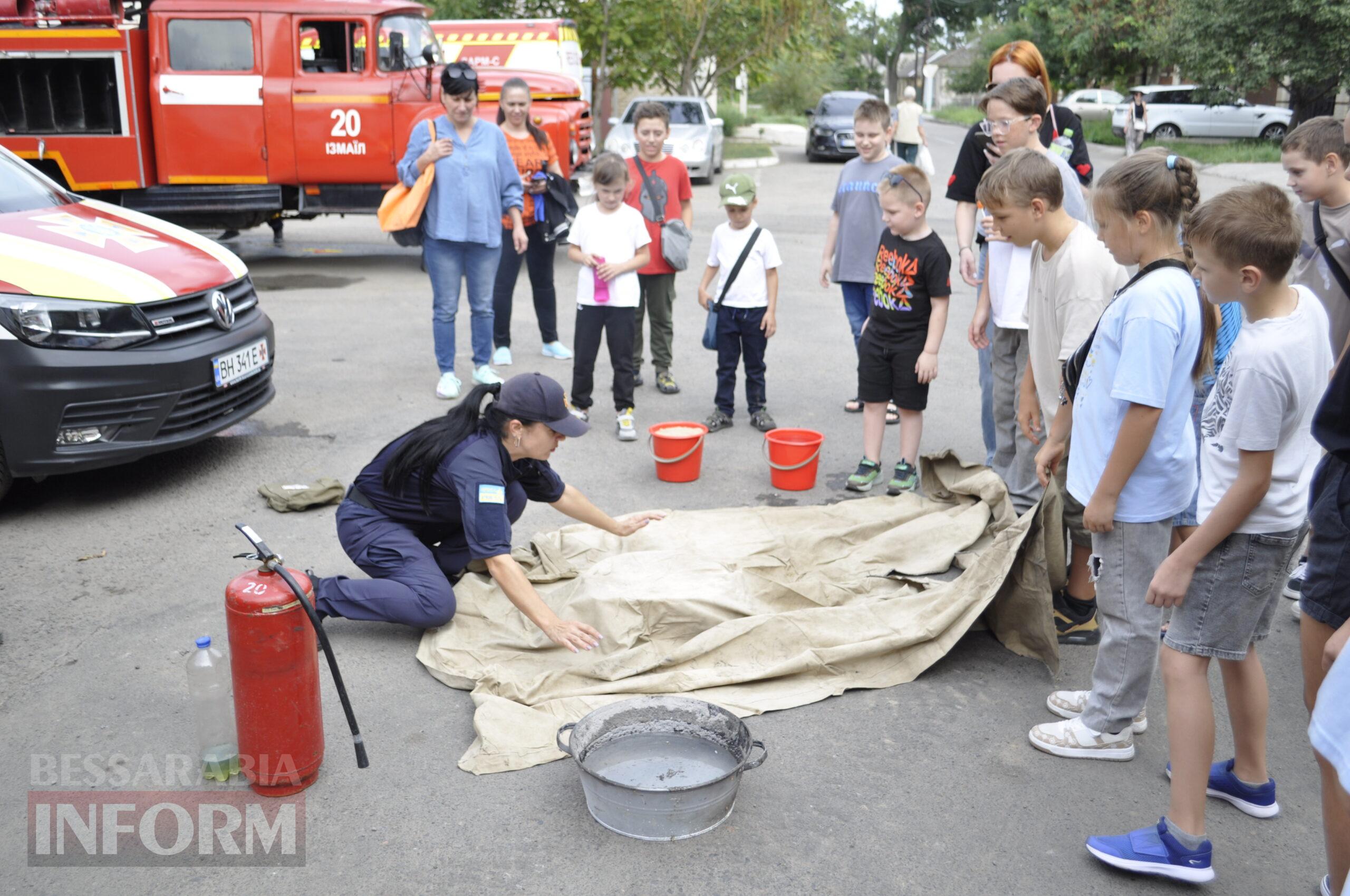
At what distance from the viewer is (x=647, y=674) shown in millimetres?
3852

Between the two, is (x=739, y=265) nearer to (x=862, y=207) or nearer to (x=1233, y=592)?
(x=862, y=207)

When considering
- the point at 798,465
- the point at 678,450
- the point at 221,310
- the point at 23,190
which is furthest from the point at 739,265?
the point at 23,190

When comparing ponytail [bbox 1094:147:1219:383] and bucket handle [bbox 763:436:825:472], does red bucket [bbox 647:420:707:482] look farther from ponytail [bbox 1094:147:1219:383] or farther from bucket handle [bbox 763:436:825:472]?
ponytail [bbox 1094:147:1219:383]

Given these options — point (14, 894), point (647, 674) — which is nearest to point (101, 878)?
point (14, 894)

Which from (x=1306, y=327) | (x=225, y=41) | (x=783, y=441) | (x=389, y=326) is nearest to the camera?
(x=1306, y=327)

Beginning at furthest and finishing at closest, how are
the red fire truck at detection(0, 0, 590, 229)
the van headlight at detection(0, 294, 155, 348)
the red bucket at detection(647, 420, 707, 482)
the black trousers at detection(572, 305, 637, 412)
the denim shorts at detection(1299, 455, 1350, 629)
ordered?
the red fire truck at detection(0, 0, 590, 229) < the black trousers at detection(572, 305, 637, 412) < the red bucket at detection(647, 420, 707, 482) < the van headlight at detection(0, 294, 155, 348) < the denim shorts at detection(1299, 455, 1350, 629)

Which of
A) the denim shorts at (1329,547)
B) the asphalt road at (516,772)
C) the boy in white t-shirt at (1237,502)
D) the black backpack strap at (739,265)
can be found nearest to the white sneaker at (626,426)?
the asphalt road at (516,772)

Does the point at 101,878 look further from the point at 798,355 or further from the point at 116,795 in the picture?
the point at 798,355

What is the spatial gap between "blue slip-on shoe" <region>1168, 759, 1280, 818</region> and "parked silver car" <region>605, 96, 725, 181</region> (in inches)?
→ 637

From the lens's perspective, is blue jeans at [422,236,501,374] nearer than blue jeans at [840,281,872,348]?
No

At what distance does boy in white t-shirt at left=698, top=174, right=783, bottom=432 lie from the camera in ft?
21.7

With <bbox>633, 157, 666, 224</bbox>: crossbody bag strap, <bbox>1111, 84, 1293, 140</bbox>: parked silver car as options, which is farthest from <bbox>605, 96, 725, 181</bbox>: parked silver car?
<bbox>1111, 84, 1293, 140</bbox>: parked silver car

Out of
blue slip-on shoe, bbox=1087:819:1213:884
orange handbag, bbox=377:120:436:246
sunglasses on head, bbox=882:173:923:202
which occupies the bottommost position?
blue slip-on shoe, bbox=1087:819:1213:884

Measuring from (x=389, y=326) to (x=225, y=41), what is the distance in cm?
418
